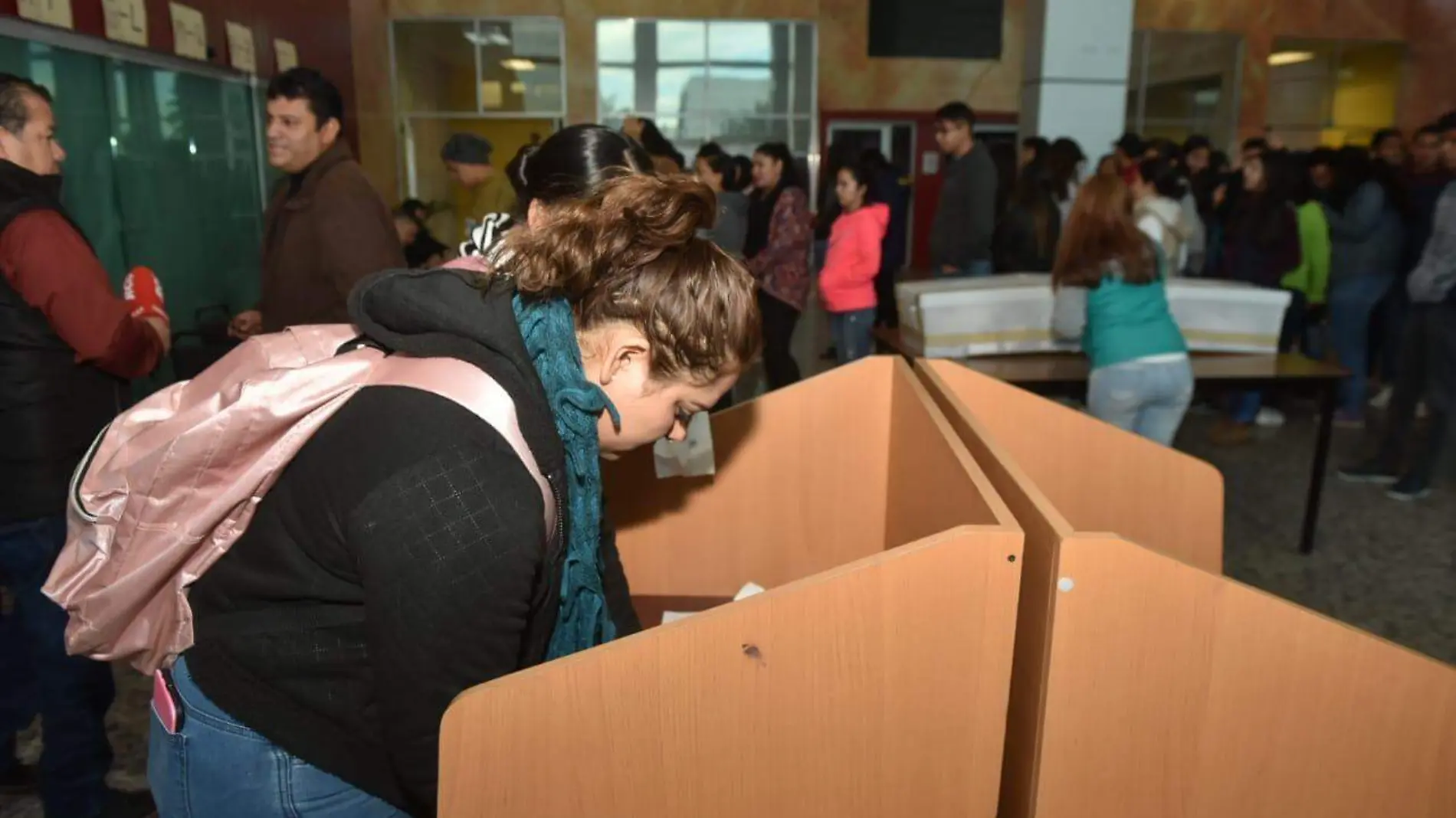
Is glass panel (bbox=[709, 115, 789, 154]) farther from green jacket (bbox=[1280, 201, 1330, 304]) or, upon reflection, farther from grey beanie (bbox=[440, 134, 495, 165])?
grey beanie (bbox=[440, 134, 495, 165])

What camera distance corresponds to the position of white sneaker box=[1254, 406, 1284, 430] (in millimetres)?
5566

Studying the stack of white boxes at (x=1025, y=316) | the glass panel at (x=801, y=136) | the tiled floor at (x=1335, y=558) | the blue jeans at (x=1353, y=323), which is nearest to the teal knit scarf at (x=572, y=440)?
the tiled floor at (x=1335, y=558)

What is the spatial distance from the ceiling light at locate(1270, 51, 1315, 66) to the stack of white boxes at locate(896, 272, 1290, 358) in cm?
867

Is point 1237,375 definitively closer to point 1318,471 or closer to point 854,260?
point 1318,471

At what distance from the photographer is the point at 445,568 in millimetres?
843

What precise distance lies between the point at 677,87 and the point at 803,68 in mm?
1316


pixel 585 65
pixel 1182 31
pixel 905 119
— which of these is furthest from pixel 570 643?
pixel 1182 31

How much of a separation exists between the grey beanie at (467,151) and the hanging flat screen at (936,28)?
7.58 metres

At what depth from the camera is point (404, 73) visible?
998 centimetres

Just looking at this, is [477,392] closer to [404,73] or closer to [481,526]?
[481,526]

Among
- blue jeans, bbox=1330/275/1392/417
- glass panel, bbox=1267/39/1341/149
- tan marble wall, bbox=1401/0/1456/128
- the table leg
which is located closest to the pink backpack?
the table leg

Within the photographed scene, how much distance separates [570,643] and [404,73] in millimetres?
10038

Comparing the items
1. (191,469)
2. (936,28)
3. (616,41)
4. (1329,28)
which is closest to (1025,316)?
(191,469)

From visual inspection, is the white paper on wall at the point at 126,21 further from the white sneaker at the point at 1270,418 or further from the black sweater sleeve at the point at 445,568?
the white sneaker at the point at 1270,418
